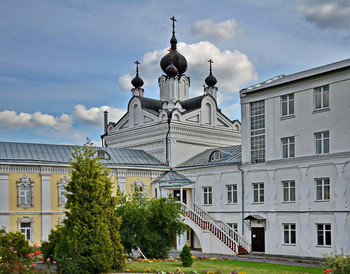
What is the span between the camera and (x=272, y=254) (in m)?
30.8

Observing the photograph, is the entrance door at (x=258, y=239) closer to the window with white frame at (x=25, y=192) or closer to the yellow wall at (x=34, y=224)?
the yellow wall at (x=34, y=224)

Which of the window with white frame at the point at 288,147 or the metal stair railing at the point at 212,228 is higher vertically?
the window with white frame at the point at 288,147

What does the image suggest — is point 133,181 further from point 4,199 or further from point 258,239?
point 258,239

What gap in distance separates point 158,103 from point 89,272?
26090mm

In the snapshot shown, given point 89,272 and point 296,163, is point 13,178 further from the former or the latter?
point 296,163

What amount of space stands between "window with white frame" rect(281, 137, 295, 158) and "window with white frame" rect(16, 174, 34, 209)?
16.3 meters

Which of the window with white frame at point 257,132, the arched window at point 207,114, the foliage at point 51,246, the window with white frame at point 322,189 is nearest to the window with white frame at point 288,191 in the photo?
the window with white frame at point 322,189

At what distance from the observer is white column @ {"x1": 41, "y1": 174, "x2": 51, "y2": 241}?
3450cm

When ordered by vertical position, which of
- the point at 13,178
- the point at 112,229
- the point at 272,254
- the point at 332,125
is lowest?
the point at 272,254

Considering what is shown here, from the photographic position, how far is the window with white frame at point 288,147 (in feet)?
100.0

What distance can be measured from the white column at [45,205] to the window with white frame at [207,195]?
10.6 m

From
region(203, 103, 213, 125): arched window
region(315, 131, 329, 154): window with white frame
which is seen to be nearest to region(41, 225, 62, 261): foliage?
region(315, 131, 329, 154): window with white frame

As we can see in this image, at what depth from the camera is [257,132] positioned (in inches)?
1288

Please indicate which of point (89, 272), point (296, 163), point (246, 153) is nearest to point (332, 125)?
point (296, 163)
